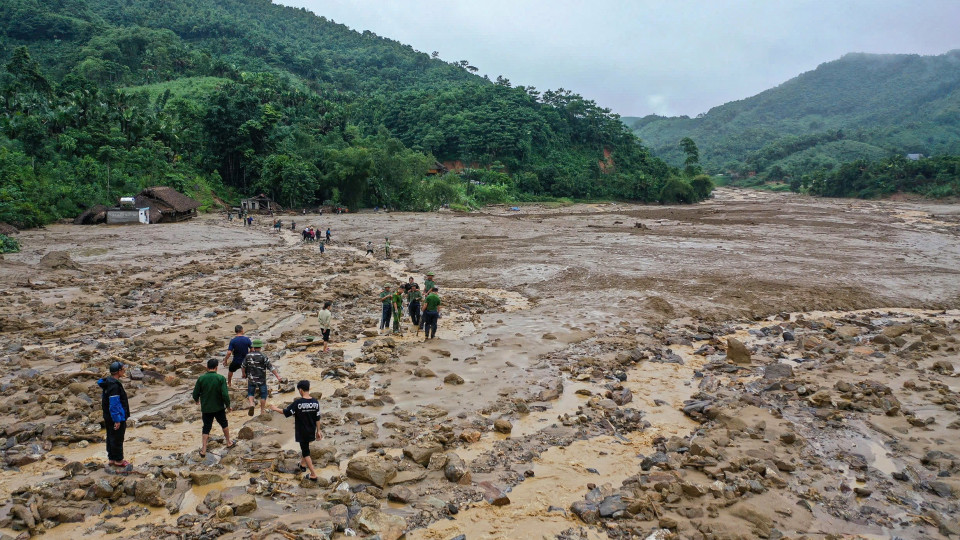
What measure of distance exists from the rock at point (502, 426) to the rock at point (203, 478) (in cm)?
415

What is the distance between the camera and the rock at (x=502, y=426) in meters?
8.68

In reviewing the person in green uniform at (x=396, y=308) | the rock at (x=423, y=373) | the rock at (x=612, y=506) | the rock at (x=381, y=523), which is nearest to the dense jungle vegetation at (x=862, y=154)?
the person in green uniform at (x=396, y=308)

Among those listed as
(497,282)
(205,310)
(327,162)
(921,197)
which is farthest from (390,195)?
(921,197)

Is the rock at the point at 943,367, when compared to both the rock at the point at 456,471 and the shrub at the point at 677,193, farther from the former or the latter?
the shrub at the point at 677,193

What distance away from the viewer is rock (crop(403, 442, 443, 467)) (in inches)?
294

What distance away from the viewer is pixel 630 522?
6.23 m

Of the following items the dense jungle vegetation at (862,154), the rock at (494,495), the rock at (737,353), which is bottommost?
the rock at (494,495)

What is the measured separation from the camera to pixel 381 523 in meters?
6.02

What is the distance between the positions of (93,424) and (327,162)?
2083 inches

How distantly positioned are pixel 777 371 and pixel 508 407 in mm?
6317

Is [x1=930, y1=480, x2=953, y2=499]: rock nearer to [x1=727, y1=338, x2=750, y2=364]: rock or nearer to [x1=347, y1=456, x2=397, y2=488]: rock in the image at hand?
[x1=727, y1=338, x2=750, y2=364]: rock

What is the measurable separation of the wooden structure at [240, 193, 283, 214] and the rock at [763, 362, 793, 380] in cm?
5125

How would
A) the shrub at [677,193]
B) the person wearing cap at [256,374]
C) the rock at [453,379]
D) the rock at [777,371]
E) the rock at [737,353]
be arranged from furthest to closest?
the shrub at [677,193]
the rock at [737,353]
the rock at [777,371]
the rock at [453,379]
the person wearing cap at [256,374]

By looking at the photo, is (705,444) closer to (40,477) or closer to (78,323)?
(40,477)
